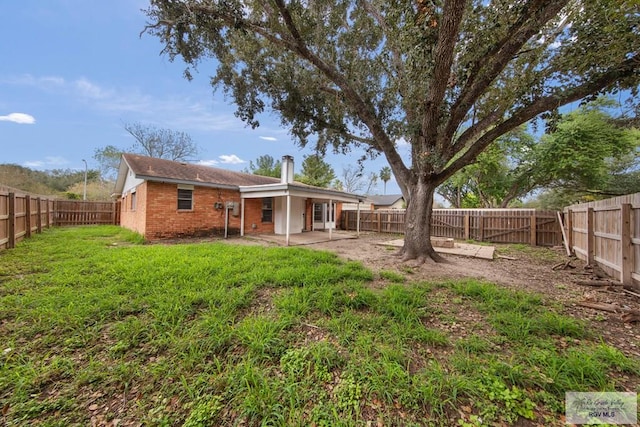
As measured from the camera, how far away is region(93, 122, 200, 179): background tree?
88.1 ft

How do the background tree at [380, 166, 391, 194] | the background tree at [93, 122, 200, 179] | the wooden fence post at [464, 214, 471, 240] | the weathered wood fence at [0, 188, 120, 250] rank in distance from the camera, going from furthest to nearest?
the background tree at [380, 166, 391, 194]
the background tree at [93, 122, 200, 179]
the wooden fence post at [464, 214, 471, 240]
the weathered wood fence at [0, 188, 120, 250]

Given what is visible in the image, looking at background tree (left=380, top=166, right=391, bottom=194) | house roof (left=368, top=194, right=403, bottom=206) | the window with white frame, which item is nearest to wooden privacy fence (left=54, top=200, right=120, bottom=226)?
the window with white frame

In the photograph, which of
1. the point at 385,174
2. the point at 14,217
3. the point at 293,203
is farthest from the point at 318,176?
the point at 14,217

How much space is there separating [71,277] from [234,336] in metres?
3.92

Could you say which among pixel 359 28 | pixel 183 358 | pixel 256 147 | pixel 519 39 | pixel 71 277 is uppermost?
pixel 256 147

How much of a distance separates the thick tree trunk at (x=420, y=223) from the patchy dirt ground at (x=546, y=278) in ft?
1.20

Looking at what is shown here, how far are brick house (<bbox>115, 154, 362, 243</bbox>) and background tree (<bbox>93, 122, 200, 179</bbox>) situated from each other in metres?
16.1

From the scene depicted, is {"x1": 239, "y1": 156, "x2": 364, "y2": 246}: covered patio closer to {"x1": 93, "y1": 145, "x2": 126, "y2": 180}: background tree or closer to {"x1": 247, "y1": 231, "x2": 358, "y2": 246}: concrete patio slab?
{"x1": 247, "y1": 231, "x2": 358, "y2": 246}: concrete patio slab

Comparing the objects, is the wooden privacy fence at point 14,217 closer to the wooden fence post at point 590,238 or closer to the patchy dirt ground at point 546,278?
the patchy dirt ground at point 546,278

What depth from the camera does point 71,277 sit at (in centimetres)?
434

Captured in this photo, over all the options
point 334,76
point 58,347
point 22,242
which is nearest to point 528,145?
point 334,76

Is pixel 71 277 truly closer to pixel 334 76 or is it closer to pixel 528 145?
pixel 334 76

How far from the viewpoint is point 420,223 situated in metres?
6.77

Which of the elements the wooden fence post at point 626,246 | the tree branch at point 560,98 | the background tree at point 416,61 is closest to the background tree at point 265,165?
the background tree at point 416,61
